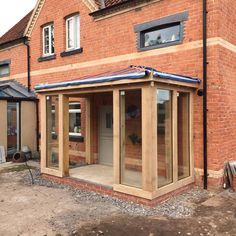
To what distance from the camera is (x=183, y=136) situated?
779cm

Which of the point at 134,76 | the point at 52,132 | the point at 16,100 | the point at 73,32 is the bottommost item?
the point at 52,132

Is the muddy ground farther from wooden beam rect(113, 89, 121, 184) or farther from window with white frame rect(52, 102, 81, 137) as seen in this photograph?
window with white frame rect(52, 102, 81, 137)

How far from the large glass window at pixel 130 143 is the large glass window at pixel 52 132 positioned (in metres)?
2.64

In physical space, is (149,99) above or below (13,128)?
above


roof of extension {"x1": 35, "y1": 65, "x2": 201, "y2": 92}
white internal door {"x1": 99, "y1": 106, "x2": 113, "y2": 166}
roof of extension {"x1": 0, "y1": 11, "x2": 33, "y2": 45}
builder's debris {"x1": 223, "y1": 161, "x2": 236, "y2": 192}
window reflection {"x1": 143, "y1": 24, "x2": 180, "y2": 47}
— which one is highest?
roof of extension {"x1": 0, "y1": 11, "x2": 33, "y2": 45}

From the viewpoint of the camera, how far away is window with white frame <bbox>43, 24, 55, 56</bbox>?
1288cm

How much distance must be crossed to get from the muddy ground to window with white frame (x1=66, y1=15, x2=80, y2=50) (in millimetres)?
6338

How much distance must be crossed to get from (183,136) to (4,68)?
11634 mm

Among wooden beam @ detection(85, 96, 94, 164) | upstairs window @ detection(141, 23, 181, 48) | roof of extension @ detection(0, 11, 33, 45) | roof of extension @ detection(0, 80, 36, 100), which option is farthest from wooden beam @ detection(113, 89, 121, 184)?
roof of extension @ detection(0, 11, 33, 45)

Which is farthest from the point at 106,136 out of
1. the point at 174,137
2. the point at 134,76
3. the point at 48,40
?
the point at 48,40

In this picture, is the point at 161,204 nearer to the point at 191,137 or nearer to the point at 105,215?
the point at 105,215

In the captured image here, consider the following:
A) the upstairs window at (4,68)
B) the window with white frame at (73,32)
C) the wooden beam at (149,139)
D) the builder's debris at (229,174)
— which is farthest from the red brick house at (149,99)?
the upstairs window at (4,68)

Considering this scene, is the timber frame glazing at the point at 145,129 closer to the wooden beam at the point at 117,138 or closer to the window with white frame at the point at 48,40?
the wooden beam at the point at 117,138

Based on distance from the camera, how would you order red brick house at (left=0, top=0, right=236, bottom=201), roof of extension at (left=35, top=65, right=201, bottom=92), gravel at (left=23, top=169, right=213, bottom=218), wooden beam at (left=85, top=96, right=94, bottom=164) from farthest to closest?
wooden beam at (left=85, top=96, right=94, bottom=164), red brick house at (left=0, top=0, right=236, bottom=201), roof of extension at (left=35, top=65, right=201, bottom=92), gravel at (left=23, top=169, right=213, bottom=218)
